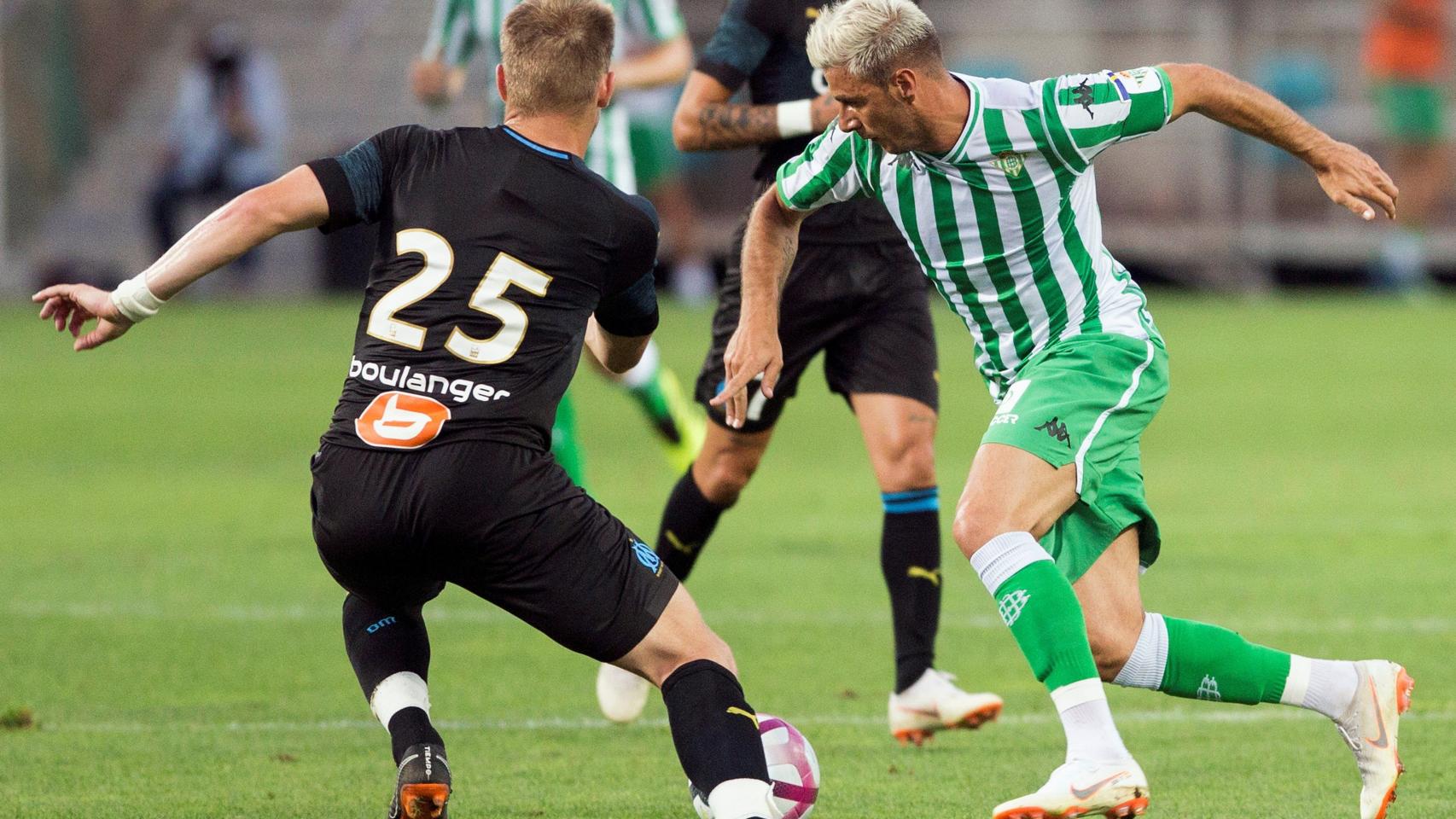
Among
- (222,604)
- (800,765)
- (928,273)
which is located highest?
(928,273)

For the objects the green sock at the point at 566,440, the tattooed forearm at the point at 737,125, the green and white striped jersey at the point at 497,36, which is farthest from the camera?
the green and white striped jersey at the point at 497,36

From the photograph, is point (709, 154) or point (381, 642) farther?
point (709, 154)

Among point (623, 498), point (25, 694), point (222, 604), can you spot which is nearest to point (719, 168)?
point (623, 498)

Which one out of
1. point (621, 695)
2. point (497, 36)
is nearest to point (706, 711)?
point (621, 695)

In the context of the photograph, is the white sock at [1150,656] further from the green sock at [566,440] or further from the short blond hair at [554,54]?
the green sock at [566,440]

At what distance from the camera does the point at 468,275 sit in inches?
170

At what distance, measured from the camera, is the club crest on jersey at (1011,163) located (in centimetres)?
472

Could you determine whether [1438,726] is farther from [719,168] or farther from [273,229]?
[719,168]

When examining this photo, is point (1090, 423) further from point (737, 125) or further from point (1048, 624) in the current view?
point (737, 125)

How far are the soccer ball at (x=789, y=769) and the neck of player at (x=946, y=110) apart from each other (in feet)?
4.56

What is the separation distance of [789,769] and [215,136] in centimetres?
1943

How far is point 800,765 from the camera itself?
4.77 meters

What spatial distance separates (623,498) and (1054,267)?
5.87 meters

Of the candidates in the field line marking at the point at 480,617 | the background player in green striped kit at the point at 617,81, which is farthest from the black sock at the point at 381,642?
the background player in green striped kit at the point at 617,81
